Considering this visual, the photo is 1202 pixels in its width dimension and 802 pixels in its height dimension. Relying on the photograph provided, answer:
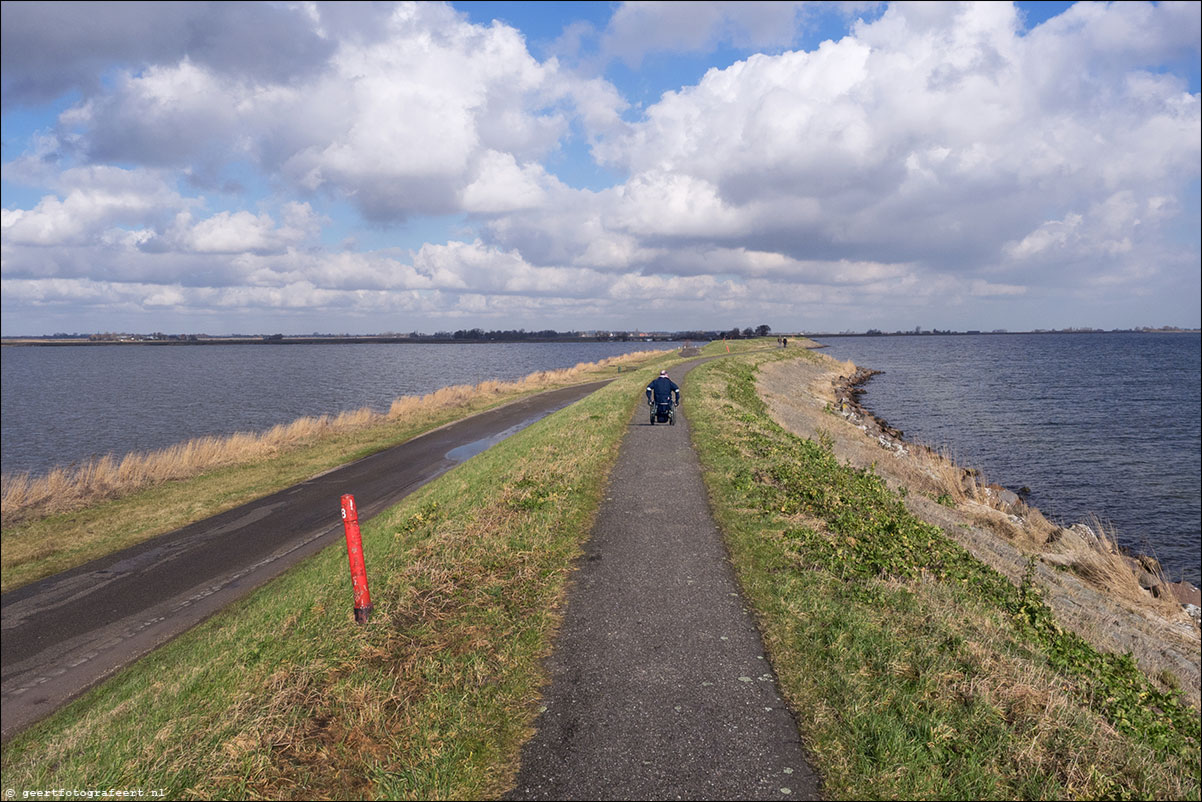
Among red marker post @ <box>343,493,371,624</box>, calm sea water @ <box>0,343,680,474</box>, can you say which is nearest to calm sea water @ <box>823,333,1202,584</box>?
red marker post @ <box>343,493,371,624</box>

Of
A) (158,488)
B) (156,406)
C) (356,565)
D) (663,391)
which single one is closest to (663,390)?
(663,391)

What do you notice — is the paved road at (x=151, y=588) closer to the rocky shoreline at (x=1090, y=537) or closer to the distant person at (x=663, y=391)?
the distant person at (x=663, y=391)

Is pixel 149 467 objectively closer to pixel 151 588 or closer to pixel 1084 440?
pixel 151 588

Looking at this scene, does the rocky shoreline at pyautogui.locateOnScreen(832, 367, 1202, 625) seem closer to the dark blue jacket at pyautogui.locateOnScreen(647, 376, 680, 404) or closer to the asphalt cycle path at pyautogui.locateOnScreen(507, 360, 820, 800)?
the dark blue jacket at pyautogui.locateOnScreen(647, 376, 680, 404)

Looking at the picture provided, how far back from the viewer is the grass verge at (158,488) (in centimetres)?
1845


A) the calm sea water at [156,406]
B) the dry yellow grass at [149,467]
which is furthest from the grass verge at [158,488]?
the calm sea water at [156,406]

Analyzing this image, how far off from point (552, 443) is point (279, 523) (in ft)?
32.1

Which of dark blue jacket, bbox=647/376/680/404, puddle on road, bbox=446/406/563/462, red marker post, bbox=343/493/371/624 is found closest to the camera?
red marker post, bbox=343/493/371/624

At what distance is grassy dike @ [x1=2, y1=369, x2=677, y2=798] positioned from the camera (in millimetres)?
4730

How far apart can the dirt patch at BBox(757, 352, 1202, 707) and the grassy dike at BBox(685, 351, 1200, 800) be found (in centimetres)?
247

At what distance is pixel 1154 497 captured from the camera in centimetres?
2356

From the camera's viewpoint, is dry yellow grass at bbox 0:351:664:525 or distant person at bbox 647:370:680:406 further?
dry yellow grass at bbox 0:351:664:525

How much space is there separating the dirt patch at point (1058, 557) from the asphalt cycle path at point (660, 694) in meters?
6.43

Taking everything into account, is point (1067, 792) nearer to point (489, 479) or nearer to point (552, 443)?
point (489, 479)
